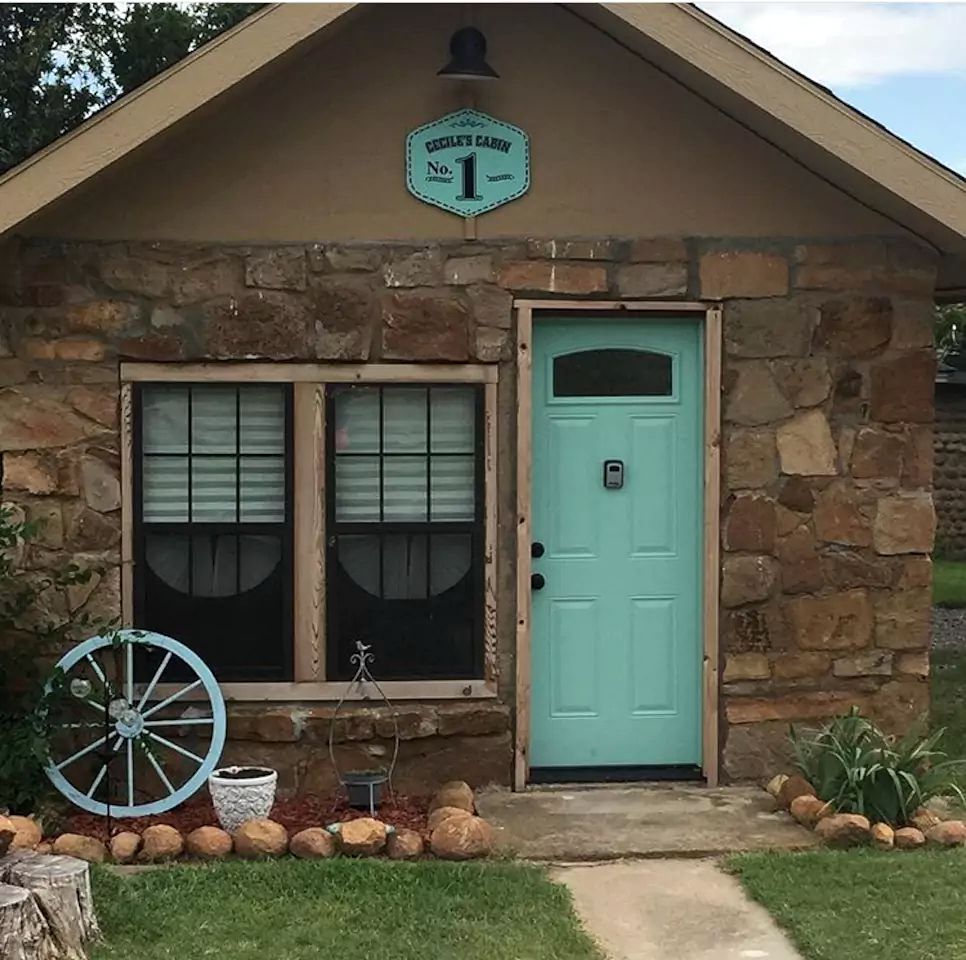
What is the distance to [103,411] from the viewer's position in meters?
6.41

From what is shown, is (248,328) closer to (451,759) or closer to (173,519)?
(173,519)

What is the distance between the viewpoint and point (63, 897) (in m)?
4.60

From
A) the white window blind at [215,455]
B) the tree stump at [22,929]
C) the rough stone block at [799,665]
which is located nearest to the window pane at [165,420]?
the white window blind at [215,455]

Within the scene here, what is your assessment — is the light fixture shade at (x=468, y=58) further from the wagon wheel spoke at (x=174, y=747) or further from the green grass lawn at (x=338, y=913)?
the green grass lawn at (x=338, y=913)

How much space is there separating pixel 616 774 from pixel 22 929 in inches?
125

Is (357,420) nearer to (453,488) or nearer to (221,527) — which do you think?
(453,488)

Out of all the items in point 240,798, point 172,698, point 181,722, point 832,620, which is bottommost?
point 240,798

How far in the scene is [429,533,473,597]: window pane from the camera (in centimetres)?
660

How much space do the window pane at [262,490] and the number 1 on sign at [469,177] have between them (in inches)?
58.9

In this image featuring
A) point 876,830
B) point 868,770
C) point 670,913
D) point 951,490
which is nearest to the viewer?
point 670,913

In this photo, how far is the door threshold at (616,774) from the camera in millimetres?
6746

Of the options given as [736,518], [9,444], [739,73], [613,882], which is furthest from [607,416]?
[9,444]

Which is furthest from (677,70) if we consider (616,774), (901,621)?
(616,774)

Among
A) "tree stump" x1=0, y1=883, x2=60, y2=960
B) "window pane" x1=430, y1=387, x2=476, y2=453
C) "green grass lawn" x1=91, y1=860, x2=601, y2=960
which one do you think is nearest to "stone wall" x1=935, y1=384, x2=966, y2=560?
"window pane" x1=430, y1=387, x2=476, y2=453
